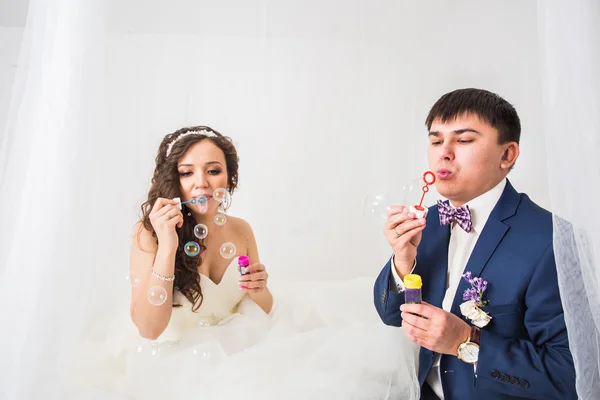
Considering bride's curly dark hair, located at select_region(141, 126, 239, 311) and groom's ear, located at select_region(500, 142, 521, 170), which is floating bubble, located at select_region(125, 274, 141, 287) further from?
groom's ear, located at select_region(500, 142, 521, 170)

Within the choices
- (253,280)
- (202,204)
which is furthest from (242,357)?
(202,204)

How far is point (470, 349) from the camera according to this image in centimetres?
150

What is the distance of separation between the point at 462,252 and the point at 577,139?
21.8 inches

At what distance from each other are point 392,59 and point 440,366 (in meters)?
1.23

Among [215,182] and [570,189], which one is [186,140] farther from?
[570,189]

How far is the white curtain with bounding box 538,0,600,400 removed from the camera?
4.21 feet

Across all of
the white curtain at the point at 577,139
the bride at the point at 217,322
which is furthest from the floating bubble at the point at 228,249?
the white curtain at the point at 577,139

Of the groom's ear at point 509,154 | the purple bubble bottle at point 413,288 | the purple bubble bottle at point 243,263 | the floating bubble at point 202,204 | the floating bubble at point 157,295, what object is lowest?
the floating bubble at point 157,295

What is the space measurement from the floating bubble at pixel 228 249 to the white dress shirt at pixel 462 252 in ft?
2.14

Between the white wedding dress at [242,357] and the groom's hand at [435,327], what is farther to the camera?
the white wedding dress at [242,357]

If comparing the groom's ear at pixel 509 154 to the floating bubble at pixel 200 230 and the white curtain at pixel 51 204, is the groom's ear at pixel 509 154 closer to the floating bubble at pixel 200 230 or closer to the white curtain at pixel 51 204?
the floating bubble at pixel 200 230

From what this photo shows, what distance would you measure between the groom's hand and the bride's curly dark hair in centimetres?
91

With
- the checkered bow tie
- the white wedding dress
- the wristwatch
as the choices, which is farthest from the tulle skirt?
the checkered bow tie

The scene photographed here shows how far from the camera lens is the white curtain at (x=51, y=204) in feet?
4.69
